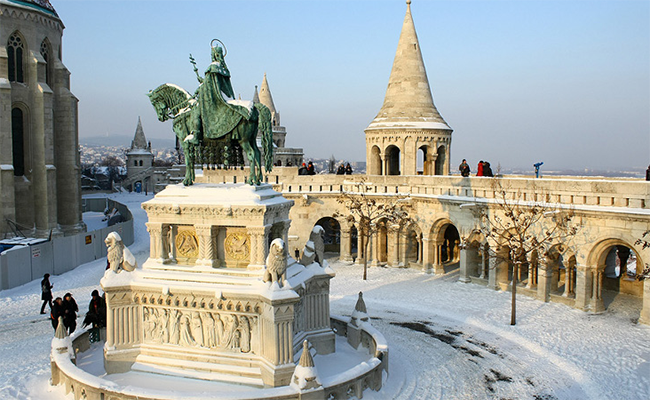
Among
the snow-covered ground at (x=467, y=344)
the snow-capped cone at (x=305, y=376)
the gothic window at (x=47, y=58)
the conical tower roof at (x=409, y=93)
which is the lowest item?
the snow-covered ground at (x=467, y=344)

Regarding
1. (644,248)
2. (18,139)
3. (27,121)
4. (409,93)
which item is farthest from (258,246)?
(27,121)

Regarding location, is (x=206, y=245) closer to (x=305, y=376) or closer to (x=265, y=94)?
(x=305, y=376)

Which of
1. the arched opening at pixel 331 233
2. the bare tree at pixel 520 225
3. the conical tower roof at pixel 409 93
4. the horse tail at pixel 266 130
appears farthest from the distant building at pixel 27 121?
the bare tree at pixel 520 225

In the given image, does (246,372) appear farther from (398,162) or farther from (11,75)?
(11,75)

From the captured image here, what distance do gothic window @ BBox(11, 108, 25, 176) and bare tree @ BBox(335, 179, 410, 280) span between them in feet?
50.0

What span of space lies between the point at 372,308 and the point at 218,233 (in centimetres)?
767

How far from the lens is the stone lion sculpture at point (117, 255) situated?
10172 millimetres

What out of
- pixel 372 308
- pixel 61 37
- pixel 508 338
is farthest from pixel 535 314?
pixel 61 37

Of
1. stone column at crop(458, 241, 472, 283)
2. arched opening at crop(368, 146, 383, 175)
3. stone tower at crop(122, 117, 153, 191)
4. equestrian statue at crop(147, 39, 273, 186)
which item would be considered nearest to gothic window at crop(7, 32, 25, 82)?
arched opening at crop(368, 146, 383, 175)

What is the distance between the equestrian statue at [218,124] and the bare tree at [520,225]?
8.47 meters

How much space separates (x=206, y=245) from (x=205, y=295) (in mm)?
950

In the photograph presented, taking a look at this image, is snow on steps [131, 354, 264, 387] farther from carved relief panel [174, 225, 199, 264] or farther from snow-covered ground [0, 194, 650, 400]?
carved relief panel [174, 225, 199, 264]

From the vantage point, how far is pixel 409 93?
24.8 metres

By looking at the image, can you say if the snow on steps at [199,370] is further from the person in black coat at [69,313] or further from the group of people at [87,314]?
the person in black coat at [69,313]
